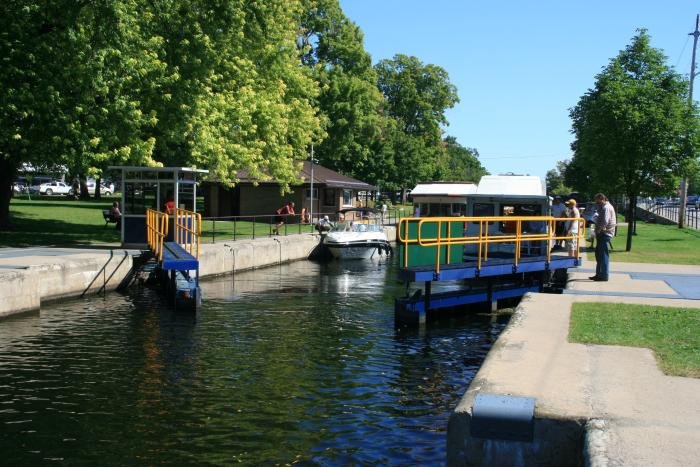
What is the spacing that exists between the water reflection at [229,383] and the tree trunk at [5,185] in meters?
12.1

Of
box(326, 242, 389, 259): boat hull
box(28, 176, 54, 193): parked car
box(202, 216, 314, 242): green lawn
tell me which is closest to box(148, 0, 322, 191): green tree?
box(202, 216, 314, 242): green lawn

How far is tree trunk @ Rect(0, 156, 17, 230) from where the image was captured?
2934cm

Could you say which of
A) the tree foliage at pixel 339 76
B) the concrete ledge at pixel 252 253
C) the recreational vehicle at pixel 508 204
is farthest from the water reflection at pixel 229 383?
the tree foliage at pixel 339 76

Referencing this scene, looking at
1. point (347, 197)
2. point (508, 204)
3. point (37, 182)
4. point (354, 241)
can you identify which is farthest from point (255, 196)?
point (37, 182)

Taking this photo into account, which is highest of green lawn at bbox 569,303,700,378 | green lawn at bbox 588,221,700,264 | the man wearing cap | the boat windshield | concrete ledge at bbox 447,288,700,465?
the man wearing cap

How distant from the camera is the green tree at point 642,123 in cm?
2853

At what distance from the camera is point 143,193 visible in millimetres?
25547

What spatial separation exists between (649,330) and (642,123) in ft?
63.3

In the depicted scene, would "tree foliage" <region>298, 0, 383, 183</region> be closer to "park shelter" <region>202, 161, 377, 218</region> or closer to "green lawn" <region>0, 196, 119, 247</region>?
"park shelter" <region>202, 161, 377, 218</region>

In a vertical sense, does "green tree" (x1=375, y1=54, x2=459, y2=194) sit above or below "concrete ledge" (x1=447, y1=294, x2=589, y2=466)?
above

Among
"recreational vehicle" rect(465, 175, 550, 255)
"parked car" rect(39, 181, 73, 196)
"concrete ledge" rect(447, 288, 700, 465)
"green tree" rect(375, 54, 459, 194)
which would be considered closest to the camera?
"concrete ledge" rect(447, 288, 700, 465)

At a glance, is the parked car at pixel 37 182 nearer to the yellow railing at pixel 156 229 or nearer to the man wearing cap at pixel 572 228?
the yellow railing at pixel 156 229

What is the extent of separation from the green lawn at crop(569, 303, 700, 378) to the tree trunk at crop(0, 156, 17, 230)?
2362 centimetres

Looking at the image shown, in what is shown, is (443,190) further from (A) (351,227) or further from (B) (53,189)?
(B) (53,189)
